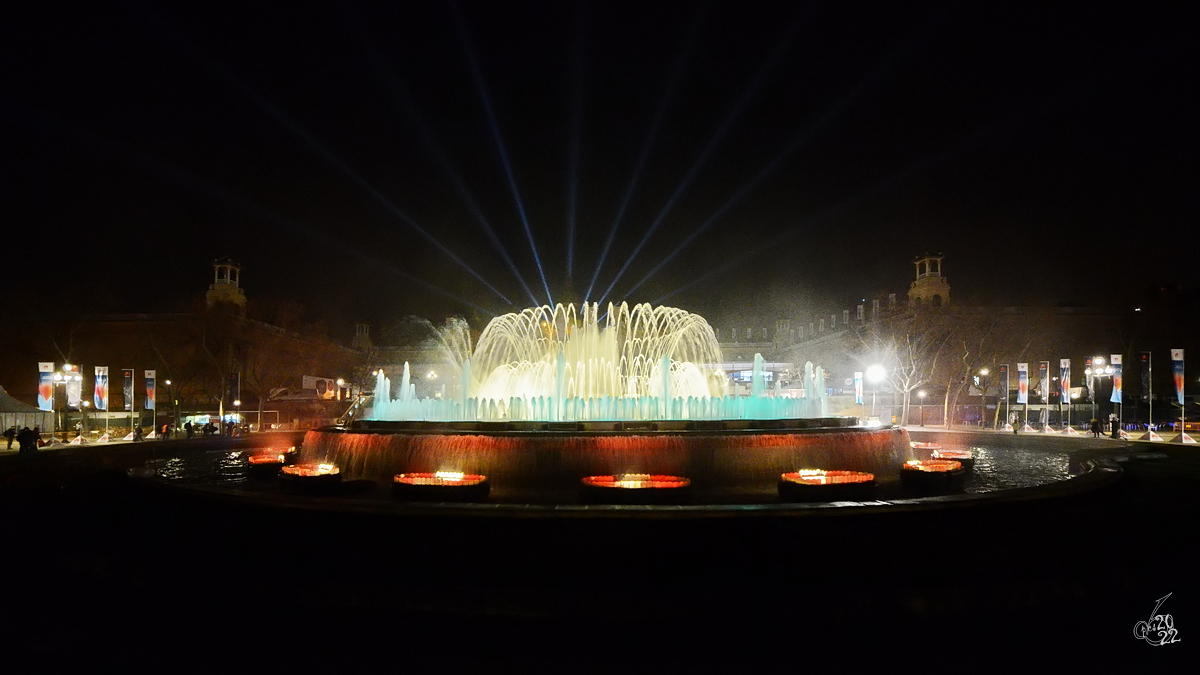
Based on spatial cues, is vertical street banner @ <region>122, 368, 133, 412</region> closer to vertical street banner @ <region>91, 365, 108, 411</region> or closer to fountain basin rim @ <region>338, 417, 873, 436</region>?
vertical street banner @ <region>91, 365, 108, 411</region>

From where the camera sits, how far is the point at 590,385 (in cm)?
2409

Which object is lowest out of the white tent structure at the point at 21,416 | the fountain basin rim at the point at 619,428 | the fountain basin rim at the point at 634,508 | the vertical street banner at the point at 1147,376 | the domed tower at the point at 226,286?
the white tent structure at the point at 21,416

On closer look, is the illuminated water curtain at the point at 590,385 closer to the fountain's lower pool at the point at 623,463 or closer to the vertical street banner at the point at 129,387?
the fountain's lower pool at the point at 623,463

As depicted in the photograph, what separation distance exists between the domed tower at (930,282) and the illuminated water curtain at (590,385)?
46986 millimetres

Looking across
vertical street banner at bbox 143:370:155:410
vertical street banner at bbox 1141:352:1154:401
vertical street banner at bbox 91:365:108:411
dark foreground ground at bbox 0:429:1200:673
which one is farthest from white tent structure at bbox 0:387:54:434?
vertical street banner at bbox 1141:352:1154:401

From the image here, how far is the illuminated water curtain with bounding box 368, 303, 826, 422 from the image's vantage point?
702 inches

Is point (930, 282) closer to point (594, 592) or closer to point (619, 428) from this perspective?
point (619, 428)

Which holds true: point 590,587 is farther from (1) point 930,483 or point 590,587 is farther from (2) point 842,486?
Result: (1) point 930,483

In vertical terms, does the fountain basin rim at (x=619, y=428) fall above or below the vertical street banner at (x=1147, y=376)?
below

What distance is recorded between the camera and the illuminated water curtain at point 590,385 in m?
17.8

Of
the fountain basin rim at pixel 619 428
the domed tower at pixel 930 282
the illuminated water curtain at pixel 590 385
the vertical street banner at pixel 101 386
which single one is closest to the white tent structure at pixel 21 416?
the vertical street banner at pixel 101 386

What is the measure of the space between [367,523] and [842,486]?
674cm

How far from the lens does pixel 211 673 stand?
5008 millimetres

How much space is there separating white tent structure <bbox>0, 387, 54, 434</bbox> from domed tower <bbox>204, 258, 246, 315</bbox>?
126ft
